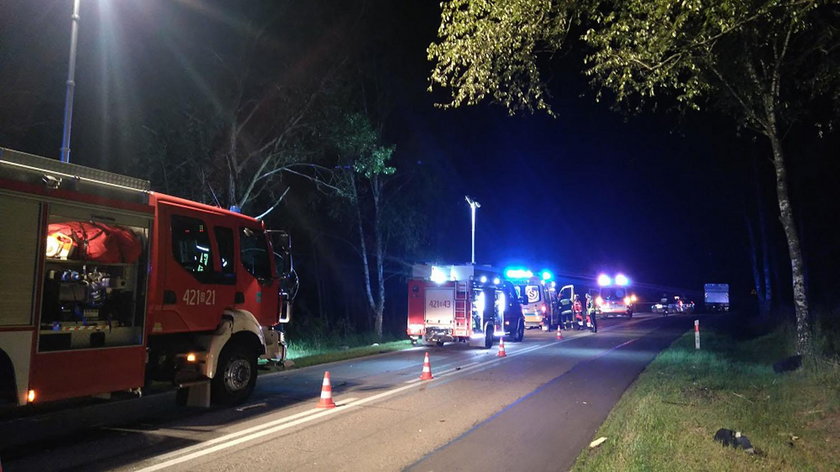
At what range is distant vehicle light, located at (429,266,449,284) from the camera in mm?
20562

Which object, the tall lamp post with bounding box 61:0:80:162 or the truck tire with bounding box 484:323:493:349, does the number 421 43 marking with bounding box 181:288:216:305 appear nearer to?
the tall lamp post with bounding box 61:0:80:162

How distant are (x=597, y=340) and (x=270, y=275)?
18104mm

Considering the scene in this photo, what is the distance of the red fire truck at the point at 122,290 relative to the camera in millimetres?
6105

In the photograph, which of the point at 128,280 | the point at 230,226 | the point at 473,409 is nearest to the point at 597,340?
the point at 473,409

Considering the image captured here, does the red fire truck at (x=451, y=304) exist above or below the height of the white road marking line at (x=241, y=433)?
above

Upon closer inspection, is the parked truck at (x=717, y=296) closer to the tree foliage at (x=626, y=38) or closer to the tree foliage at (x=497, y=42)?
the tree foliage at (x=626, y=38)

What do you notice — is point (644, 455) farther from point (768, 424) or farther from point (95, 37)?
point (95, 37)

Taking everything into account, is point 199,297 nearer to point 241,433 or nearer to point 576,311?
point 241,433

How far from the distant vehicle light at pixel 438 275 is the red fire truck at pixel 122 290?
1078cm

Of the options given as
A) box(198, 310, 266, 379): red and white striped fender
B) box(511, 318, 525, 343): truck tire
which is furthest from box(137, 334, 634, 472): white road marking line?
box(511, 318, 525, 343): truck tire

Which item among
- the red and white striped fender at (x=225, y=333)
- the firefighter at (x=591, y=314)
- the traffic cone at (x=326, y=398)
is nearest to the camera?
the red and white striped fender at (x=225, y=333)

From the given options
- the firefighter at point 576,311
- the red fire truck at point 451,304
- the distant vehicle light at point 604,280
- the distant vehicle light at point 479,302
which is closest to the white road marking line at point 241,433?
the red fire truck at point 451,304

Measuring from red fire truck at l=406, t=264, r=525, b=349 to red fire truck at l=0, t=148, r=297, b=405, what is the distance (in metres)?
10.6

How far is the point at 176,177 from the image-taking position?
53.4 feet
